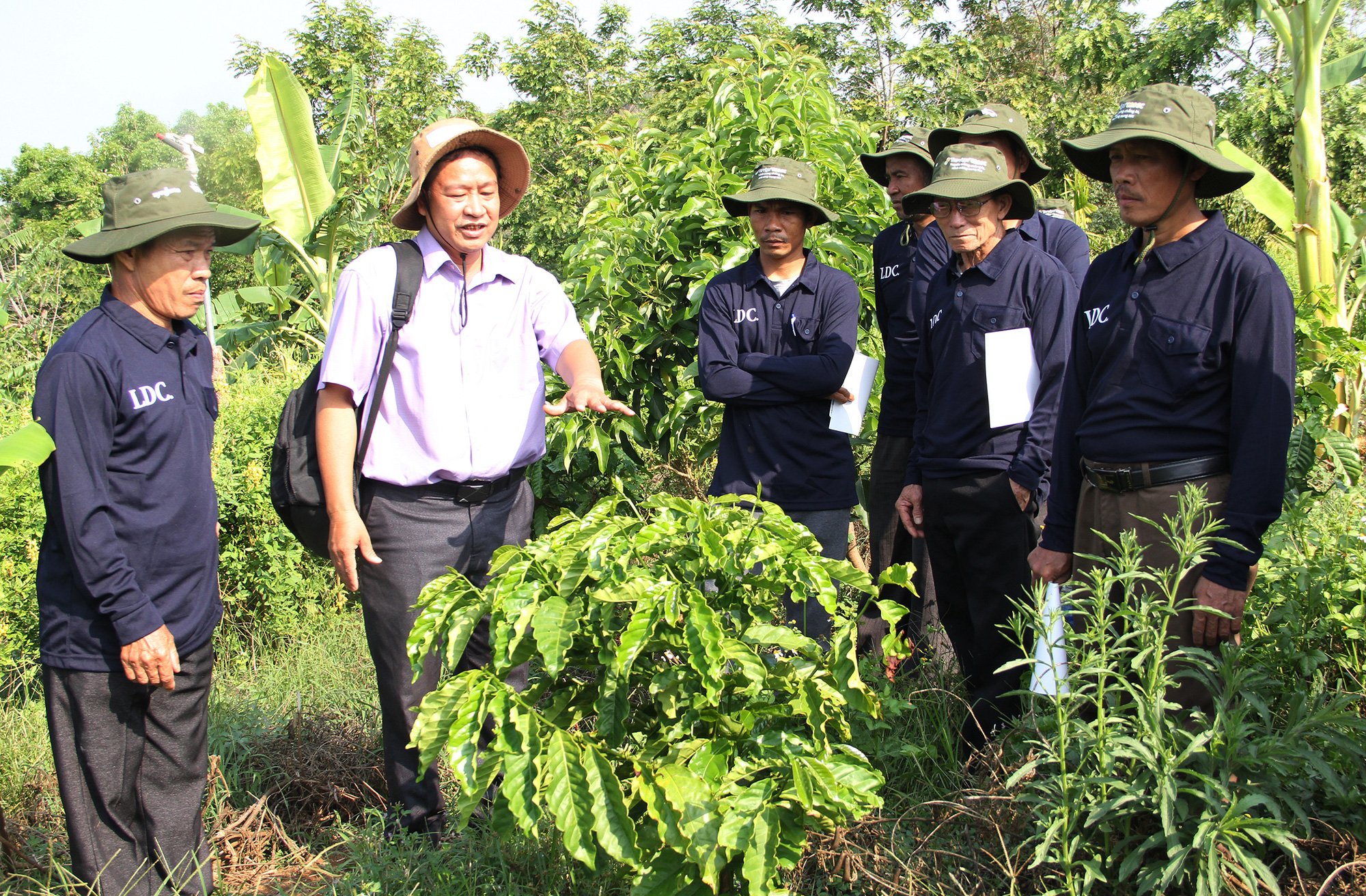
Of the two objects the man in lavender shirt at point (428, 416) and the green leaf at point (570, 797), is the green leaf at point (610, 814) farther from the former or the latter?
the man in lavender shirt at point (428, 416)

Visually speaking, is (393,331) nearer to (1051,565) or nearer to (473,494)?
(473,494)

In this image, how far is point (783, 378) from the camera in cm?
391

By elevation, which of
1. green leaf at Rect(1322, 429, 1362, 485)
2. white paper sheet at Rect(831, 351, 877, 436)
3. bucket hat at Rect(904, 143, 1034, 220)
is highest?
bucket hat at Rect(904, 143, 1034, 220)

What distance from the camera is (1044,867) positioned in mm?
2381

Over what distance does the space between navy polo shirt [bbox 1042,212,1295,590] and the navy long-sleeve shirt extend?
1.35 metres

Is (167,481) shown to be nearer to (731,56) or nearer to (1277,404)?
(1277,404)

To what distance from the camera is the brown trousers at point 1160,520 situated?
2539 millimetres

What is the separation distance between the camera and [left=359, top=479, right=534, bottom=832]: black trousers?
3.14 m

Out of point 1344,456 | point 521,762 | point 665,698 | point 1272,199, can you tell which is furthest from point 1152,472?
point 1272,199

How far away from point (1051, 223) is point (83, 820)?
395 cm

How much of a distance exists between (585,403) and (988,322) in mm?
1346

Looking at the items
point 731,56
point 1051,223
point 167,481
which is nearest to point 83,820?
point 167,481

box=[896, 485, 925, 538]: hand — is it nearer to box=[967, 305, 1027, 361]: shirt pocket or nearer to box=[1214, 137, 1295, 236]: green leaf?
box=[967, 305, 1027, 361]: shirt pocket

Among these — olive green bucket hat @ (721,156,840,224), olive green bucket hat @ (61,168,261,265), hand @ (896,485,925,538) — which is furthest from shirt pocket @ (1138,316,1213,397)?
olive green bucket hat @ (61,168,261,265)
